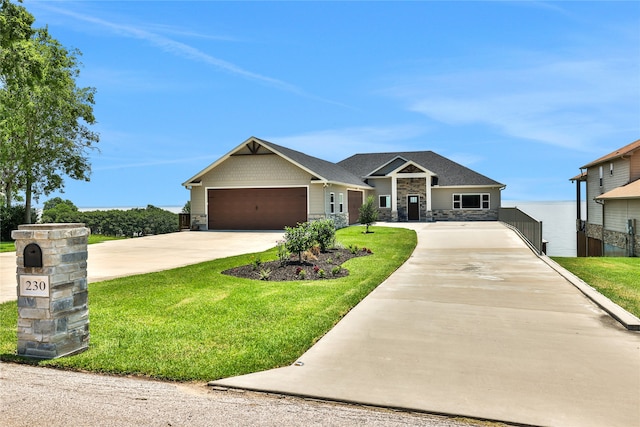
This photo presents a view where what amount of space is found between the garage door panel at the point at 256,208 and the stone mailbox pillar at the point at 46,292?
2270 centimetres

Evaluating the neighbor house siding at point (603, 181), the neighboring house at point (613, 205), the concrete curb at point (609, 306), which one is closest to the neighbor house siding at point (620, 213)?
the neighboring house at point (613, 205)

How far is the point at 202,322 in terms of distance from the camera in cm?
708

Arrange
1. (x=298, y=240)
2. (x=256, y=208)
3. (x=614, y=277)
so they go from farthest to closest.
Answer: (x=256, y=208) → (x=298, y=240) → (x=614, y=277)

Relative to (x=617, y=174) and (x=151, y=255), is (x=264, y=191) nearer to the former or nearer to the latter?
(x=151, y=255)

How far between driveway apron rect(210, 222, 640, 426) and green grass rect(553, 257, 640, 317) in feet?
2.47

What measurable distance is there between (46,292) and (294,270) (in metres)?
6.95

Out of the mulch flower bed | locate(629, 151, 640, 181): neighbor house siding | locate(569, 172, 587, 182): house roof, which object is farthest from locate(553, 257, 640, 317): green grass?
locate(569, 172, 587, 182): house roof

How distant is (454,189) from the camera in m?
39.2

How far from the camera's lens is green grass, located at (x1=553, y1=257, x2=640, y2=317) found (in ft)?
28.5

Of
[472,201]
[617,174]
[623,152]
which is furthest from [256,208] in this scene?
[617,174]

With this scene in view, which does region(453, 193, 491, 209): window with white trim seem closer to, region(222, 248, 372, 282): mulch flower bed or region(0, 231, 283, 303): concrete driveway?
region(0, 231, 283, 303): concrete driveway

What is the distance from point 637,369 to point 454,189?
116ft

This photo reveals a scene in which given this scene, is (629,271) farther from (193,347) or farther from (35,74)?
(35,74)

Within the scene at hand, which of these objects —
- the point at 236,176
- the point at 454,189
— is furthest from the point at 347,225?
the point at 454,189
